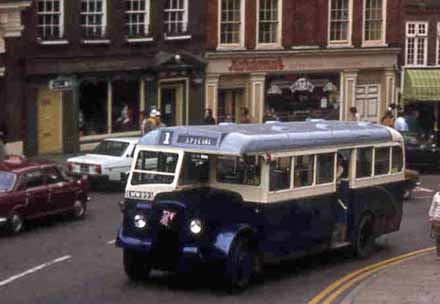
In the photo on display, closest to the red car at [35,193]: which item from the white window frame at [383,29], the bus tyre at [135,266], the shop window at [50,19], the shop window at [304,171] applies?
the bus tyre at [135,266]

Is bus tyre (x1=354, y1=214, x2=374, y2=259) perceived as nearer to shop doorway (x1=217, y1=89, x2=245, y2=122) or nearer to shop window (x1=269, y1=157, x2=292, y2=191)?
shop window (x1=269, y1=157, x2=292, y2=191)

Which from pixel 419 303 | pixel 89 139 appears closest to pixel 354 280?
pixel 419 303

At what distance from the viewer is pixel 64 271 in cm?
2142

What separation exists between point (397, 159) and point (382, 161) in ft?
2.32

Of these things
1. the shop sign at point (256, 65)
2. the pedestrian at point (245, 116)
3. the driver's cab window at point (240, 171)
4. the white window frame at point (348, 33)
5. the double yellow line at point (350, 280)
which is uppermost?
the white window frame at point (348, 33)

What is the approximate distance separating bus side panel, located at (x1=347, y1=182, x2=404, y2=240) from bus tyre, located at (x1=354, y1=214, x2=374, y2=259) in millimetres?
145

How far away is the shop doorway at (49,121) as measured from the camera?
39812mm

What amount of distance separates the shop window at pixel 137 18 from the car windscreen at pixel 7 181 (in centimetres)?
1691

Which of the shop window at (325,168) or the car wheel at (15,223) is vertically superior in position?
the shop window at (325,168)

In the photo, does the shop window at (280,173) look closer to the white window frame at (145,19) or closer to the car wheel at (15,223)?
the car wheel at (15,223)

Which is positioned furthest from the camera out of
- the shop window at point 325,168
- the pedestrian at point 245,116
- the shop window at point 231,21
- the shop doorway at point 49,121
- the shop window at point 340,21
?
the shop window at point 340,21

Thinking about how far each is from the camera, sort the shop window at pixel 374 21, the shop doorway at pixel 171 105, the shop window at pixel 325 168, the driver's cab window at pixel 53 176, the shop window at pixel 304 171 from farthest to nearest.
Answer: the shop window at pixel 374 21
the shop doorway at pixel 171 105
the driver's cab window at pixel 53 176
the shop window at pixel 325 168
the shop window at pixel 304 171

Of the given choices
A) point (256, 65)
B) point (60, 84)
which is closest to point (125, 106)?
point (60, 84)

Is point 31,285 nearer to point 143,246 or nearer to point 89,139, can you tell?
point 143,246
